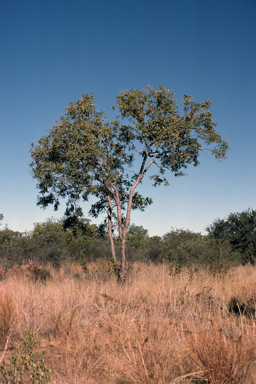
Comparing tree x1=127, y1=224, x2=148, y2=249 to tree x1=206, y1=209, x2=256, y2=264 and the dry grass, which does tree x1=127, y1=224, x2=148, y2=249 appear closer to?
tree x1=206, y1=209, x2=256, y2=264

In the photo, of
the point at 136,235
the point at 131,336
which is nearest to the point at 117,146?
the point at 131,336

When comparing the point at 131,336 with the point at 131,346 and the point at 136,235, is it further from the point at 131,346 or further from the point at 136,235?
the point at 136,235

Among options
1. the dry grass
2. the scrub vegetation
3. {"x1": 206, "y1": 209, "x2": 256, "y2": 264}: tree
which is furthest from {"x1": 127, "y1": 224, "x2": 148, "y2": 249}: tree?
the dry grass

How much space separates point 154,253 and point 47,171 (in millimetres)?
14856

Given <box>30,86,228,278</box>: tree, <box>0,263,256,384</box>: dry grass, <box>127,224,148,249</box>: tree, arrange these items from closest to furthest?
<box>0,263,256,384</box>: dry grass, <box>30,86,228,278</box>: tree, <box>127,224,148,249</box>: tree

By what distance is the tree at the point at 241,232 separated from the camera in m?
20.0

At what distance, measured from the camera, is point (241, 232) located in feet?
68.3

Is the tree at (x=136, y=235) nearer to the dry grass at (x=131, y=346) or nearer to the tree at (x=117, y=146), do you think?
the tree at (x=117, y=146)

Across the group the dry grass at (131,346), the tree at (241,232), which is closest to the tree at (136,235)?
the tree at (241,232)

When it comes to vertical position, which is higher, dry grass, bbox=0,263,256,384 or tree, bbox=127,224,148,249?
tree, bbox=127,224,148,249

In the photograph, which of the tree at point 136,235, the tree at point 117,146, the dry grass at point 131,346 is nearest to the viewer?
the dry grass at point 131,346

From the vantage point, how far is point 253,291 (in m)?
7.75

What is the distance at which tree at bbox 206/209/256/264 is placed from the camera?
65.8 feet

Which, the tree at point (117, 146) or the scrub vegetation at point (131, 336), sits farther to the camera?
the tree at point (117, 146)
